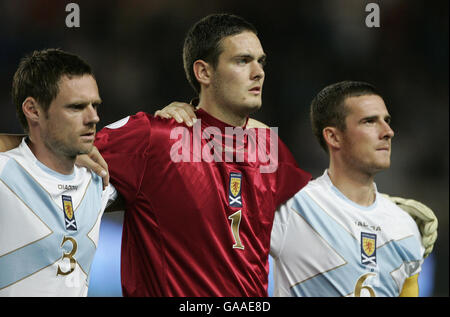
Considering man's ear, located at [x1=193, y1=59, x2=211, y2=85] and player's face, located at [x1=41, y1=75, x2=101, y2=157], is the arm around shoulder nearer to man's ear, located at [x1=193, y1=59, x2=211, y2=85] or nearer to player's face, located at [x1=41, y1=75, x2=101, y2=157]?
player's face, located at [x1=41, y1=75, x2=101, y2=157]

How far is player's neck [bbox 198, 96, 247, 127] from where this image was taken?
366 cm

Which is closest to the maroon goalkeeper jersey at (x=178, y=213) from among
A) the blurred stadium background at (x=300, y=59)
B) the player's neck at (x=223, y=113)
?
the player's neck at (x=223, y=113)

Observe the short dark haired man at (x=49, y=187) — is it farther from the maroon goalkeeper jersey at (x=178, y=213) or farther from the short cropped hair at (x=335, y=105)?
the short cropped hair at (x=335, y=105)

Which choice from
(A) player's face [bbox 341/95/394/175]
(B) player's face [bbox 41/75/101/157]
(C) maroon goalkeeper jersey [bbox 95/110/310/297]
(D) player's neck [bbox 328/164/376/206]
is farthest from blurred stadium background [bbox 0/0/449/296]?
(B) player's face [bbox 41/75/101/157]

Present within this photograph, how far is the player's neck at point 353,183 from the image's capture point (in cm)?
418

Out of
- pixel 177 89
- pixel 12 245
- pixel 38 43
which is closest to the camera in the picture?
pixel 12 245

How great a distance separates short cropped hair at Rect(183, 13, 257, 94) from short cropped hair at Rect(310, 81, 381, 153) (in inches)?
32.7

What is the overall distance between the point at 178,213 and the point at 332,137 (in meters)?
1.27

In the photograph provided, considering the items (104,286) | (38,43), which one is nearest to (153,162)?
(104,286)

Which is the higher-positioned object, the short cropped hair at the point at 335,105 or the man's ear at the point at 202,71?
the man's ear at the point at 202,71

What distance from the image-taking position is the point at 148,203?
346 centimetres

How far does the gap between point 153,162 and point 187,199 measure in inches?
10.0

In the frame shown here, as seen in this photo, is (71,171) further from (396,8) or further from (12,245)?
(396,8)

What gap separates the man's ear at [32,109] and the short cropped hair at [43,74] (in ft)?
0.06
